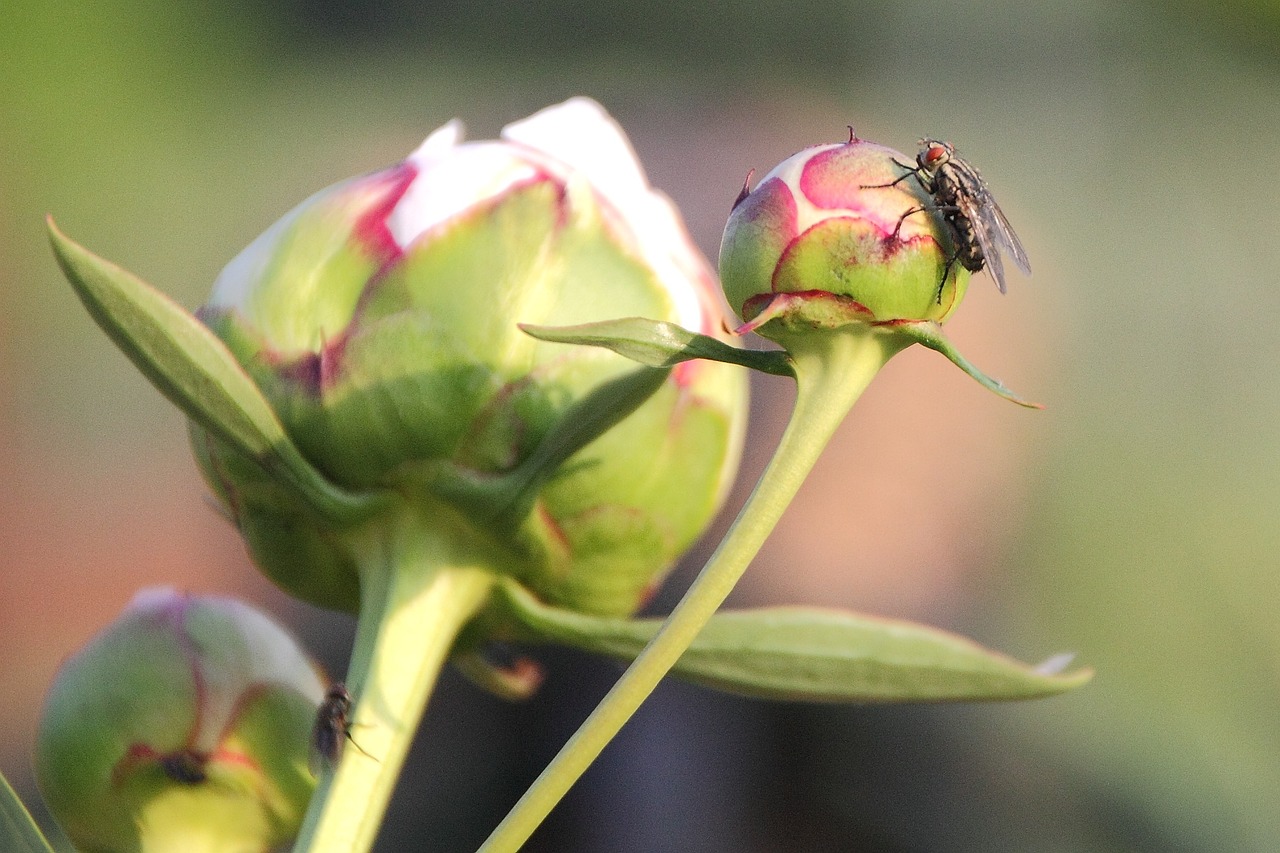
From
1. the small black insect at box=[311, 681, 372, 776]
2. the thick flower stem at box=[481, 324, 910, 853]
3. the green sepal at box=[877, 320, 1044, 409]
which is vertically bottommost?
the small black insect at box=[311, 681, 372, 776]

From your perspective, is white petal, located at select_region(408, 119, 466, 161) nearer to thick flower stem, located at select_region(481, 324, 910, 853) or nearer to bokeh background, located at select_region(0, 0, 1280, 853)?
thick flower stem, located at select_region(481, 324, 910, 853)

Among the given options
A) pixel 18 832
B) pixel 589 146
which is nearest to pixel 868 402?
pixel 589 146

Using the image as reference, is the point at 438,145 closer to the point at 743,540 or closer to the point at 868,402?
the point at 743,540

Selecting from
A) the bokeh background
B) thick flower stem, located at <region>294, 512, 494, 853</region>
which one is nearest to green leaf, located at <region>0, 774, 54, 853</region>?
thick flower stem, located at <region>294, 512, 494, 853</region>

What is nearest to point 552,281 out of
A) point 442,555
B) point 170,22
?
point 442,555

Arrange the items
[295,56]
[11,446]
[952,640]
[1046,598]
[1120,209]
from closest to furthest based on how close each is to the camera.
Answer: [952,640] < [1046,598] < [11,446] < [1120,209] < [295,56]

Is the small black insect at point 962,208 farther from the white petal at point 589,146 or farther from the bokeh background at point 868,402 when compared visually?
the bokeh background at point 868,402

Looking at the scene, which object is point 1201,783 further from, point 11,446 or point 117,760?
point 11,446
